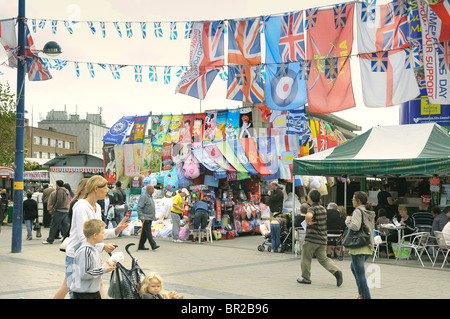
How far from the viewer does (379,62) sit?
44.3 ft

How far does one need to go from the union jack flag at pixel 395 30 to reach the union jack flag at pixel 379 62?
0.19m

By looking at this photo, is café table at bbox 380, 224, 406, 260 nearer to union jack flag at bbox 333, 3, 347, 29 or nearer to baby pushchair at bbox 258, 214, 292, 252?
baby pushchair at bbox 258, 214, 292, 252

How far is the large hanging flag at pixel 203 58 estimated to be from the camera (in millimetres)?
15656

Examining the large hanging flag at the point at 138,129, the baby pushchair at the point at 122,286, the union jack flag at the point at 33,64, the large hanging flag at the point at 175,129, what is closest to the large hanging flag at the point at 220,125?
the large hanging flag at the point at 175,129

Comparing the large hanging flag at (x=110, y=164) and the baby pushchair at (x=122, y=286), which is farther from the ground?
the large hanging flag at (x=110, y=164)

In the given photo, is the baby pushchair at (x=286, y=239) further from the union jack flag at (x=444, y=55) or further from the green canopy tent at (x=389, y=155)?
the union jack flag at (x=444, y=55)

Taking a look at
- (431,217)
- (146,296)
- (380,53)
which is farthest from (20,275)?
(431,217)

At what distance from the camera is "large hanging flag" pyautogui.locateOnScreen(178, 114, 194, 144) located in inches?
982

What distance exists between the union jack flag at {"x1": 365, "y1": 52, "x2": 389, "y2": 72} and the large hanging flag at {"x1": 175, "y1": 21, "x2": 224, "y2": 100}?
169 inches

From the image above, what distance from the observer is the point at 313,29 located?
1447cm

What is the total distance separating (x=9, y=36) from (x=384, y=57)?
979cm

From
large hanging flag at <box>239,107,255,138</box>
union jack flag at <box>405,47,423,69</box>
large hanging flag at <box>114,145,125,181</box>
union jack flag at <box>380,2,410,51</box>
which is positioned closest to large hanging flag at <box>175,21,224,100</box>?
union jack flag at <box>380,2,410,51</box>
